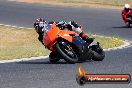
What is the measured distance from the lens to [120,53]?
53.8ft

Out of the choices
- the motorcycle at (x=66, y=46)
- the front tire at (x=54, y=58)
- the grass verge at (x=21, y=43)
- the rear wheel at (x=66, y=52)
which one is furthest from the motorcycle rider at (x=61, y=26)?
the grass verge at (x=21, y=43)

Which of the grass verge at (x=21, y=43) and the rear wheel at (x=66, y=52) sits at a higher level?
the rear wheel at (x=66, y=52)

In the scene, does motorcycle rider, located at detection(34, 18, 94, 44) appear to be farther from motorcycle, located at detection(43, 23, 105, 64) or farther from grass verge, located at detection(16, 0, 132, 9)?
grass verge, located at detection(16, 0, 132, 9)

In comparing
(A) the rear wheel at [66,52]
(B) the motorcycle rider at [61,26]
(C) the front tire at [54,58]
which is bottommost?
(C) the front tire at [54,58]

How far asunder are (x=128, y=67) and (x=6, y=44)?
9079 millimetres

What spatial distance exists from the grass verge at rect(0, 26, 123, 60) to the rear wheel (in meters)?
2.02

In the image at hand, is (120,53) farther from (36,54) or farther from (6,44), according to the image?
(6,44)

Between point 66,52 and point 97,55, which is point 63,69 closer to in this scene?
point 66,52

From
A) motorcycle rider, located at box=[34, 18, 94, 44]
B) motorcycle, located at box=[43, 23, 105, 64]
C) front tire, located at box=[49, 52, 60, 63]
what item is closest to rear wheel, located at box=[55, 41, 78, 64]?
motorcycle, located at box=[43, 23, 105, 64]

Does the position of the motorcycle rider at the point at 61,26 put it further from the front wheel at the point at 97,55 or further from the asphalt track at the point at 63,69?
the asphalt track at the point at 63,69

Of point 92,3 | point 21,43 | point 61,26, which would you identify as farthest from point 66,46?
point 92,3

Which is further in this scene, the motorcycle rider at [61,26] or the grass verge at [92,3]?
the grass verge at [92,3]

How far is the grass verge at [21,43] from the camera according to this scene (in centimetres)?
1636

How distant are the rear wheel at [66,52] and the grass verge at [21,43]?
2.02 meters
